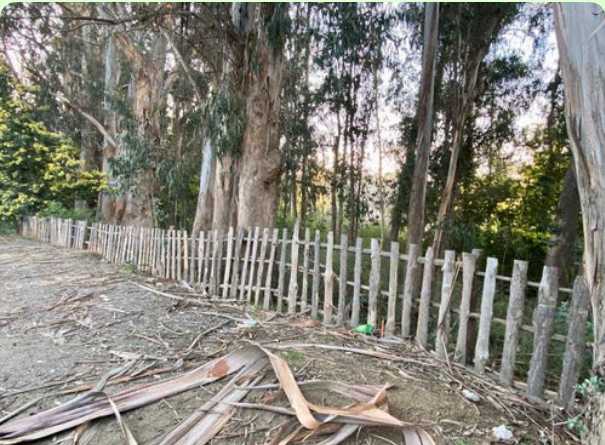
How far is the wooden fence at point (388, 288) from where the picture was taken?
2.56m

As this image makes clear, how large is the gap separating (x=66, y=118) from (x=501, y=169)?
49.1 ft

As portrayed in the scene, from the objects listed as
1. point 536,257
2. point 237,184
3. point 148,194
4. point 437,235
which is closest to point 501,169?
point 536,257

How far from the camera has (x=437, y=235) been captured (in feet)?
25.2

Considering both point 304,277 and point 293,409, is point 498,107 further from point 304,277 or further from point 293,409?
point 293,409

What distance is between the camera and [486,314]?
2.89m

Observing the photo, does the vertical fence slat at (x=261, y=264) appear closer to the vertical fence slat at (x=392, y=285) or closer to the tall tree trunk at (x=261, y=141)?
the tall tree trunk at (x=261, y=141)

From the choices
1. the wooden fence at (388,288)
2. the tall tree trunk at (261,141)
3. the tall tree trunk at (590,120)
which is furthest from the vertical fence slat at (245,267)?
the tall tree trunk at (590,120)

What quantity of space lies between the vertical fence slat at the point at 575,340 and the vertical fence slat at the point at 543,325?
0.13 metres

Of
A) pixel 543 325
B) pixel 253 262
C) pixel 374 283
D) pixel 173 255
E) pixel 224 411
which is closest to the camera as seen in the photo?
pixel 224 411

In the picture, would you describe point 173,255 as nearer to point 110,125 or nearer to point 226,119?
point 226,119

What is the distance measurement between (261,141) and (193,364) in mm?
3604

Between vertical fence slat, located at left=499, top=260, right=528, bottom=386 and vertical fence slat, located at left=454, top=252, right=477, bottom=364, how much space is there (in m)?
0.32

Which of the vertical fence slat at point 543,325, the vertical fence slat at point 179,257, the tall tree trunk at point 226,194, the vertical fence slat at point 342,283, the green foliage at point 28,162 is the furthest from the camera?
the green foliage at point 28,162

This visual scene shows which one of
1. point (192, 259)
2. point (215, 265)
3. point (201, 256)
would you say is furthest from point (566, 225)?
point (192, 259)
